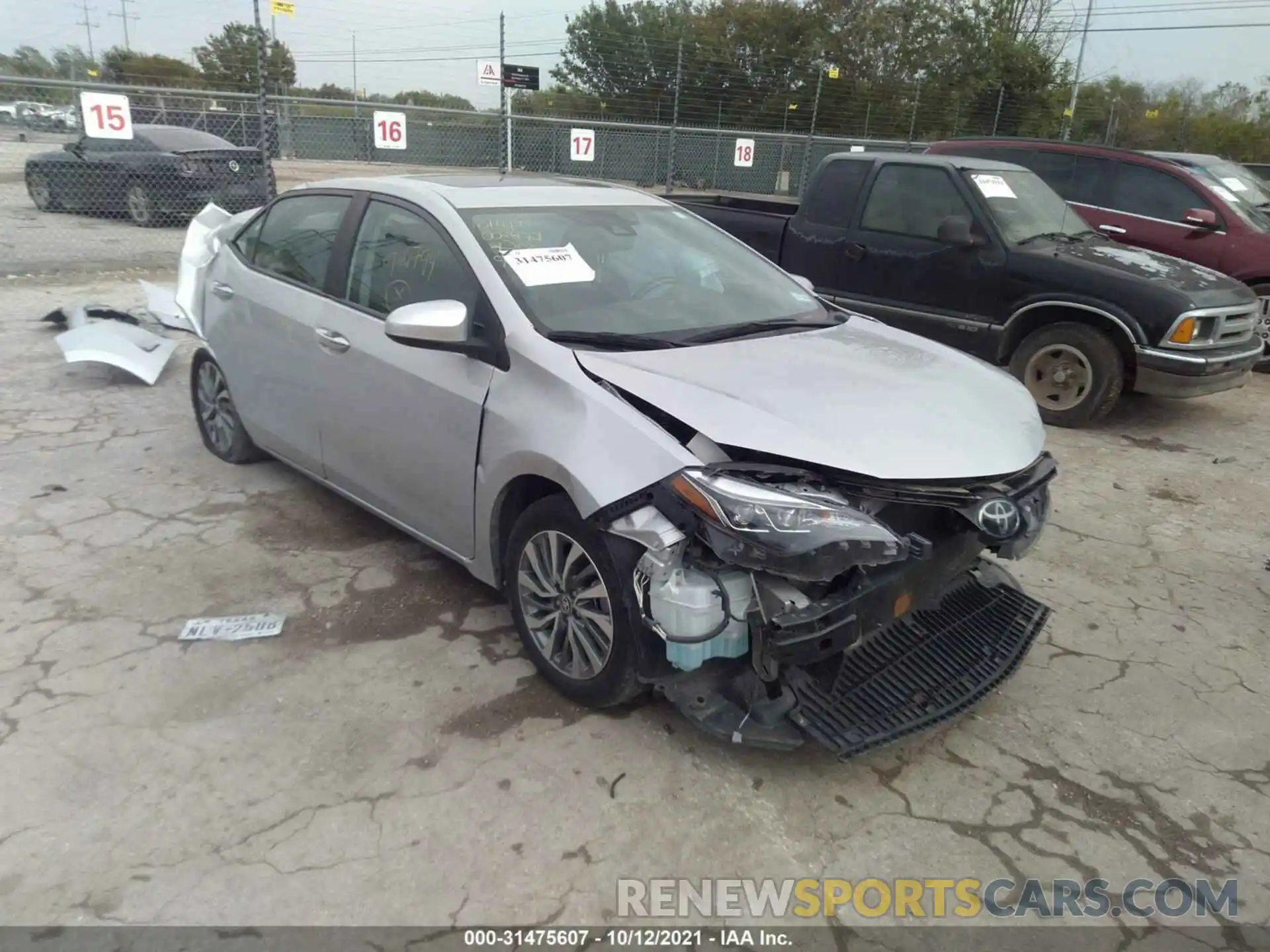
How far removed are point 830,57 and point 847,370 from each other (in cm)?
3462

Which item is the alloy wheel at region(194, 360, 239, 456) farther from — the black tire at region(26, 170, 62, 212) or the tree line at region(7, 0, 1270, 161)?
the tree line at region(7, 0, 1270, 161)

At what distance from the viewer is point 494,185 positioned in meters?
3.91

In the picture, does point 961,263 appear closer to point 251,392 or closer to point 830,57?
point 251,392

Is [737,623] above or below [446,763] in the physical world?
above

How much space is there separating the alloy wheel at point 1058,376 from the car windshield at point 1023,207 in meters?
0.88

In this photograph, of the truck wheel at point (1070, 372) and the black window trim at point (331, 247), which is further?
the truck wheel at point (1070, 372)

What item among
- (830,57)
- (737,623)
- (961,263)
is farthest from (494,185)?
(830,57)

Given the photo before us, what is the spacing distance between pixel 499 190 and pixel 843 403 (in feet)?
6.04

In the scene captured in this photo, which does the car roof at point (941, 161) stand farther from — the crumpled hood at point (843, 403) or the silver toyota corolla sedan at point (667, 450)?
the crumpled hood at point (843, 403)

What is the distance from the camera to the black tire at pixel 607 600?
2785 millimetres

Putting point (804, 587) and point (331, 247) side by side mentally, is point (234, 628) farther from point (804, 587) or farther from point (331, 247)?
Result: point (804, 587)

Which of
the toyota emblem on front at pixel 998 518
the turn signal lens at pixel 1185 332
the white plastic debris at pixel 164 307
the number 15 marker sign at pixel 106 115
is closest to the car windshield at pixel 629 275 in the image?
the toyota emblem on front at pixel 998 518

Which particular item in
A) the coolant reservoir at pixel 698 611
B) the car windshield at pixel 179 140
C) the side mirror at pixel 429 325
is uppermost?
the car windshield at pixel 179 140

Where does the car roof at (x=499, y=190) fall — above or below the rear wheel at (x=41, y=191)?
above
